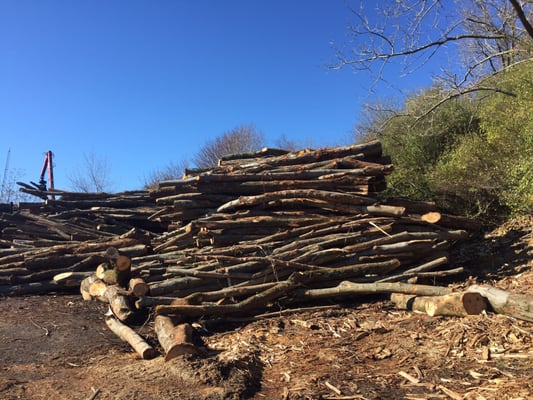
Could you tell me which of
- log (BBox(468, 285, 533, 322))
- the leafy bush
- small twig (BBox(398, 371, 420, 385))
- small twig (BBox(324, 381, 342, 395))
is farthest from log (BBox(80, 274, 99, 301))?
the leafy bush

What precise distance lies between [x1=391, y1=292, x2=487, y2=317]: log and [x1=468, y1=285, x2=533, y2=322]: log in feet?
0.34

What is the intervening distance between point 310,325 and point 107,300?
3.38 m

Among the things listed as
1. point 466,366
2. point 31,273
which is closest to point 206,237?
point 31,273

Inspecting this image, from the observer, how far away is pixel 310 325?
5.58m

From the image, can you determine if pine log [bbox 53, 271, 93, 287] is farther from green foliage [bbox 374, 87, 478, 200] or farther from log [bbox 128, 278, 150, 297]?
green foliage [bbox 374, 87, 478, 200]

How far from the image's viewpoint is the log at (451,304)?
503 centimetres

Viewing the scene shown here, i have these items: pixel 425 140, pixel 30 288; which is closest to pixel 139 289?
pixel 30 288

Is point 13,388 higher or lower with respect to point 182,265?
lower

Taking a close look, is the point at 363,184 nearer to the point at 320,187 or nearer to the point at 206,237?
the point at 320,187

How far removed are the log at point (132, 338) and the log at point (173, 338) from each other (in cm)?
16

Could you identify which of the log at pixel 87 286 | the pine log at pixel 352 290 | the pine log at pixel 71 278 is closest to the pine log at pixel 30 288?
the pine log at pixel 71 278

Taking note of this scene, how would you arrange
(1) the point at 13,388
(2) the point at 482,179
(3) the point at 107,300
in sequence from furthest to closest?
(2) the point at 482,179
(3) the point at 107,300
(1) the point at 13,388

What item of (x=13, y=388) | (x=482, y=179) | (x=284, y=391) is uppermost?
(x=482, y=179)

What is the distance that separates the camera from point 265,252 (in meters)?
6.93
